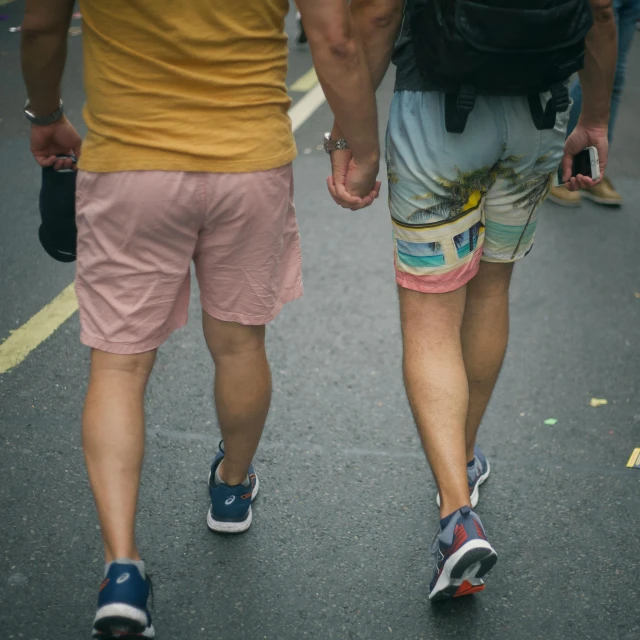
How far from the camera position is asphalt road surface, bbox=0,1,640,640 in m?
2.53

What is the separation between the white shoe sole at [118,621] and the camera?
206cm

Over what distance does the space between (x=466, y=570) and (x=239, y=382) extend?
2.47 feet

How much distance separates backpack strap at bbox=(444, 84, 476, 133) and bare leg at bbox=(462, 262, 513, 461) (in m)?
0.46

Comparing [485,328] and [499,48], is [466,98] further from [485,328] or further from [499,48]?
[485,328]

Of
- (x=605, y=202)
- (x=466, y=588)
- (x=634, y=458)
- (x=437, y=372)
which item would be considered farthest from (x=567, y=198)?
(x=466, y=588)

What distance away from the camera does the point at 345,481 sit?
10.0 ft

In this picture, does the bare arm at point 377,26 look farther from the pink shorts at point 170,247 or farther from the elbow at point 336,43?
the pink shorts at point 170,247

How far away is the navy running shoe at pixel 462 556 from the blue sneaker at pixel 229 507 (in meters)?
0.64

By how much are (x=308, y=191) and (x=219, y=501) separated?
310 cm

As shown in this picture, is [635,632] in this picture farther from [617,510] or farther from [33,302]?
[33,302]

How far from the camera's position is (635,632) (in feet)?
8.09

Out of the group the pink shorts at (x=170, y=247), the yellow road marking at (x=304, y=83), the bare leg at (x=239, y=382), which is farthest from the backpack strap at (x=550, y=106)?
the yellow road marking at (x=304, y=83)

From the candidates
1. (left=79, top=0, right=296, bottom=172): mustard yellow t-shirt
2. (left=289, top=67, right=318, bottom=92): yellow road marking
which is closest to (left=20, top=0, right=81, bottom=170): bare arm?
(left=79, top=0, right=296, bottom=172): mustard yellow t-shirt

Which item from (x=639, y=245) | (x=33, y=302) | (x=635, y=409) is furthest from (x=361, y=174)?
(x=639, y=245)
